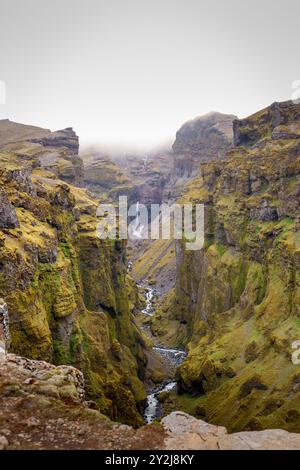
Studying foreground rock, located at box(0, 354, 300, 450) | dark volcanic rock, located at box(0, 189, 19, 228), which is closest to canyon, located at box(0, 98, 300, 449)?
foreground rock, located at box(0, 354, 300, 450)

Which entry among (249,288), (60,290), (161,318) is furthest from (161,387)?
(161,318)

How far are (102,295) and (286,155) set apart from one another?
68.9 meters

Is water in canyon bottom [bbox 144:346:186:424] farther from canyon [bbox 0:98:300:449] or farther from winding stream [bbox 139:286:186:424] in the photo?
canyon [bbox 0:98:300:449]

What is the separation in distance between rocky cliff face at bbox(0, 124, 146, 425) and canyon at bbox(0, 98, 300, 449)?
0.81ft

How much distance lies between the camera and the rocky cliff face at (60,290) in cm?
5328

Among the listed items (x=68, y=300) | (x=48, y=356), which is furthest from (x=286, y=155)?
(x=48, y=356)

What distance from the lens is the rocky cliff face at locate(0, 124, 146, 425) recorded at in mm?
53281

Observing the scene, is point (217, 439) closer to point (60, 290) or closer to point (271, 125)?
point (60, 290)

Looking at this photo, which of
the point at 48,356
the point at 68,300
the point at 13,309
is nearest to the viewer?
the point at 13,309

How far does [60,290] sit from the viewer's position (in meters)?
64.6
